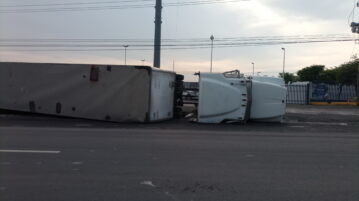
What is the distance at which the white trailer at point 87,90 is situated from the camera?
15.1 m

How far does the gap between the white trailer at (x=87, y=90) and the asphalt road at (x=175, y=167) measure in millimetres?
3824

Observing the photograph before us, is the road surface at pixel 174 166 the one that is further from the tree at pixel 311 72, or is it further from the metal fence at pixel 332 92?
the tree at pixel 311 72

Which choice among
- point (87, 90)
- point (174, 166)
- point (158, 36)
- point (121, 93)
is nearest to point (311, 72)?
point (158, 36)

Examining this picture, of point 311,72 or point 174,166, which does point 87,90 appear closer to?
point 174,166

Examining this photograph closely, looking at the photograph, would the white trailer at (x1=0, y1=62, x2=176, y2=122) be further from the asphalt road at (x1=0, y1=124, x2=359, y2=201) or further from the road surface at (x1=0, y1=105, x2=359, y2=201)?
the asphalt road at (x1=0, y1=124, x2=359, y2=201)

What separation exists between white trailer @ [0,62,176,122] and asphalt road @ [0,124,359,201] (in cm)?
382

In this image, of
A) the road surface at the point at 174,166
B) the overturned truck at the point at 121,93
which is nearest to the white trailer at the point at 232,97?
the overturned truck at the point at 121,93

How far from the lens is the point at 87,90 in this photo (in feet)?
51.2

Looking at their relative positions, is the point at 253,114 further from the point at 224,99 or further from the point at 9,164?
the point at 9,164

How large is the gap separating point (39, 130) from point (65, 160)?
5207mm

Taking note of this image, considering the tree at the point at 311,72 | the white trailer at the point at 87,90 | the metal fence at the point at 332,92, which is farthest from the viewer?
the tree at the point at 311,72

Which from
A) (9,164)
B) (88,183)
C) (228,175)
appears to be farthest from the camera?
(9,164)

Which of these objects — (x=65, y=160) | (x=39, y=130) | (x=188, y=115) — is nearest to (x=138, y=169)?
(x=65, y=160)

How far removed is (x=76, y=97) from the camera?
15695mm
